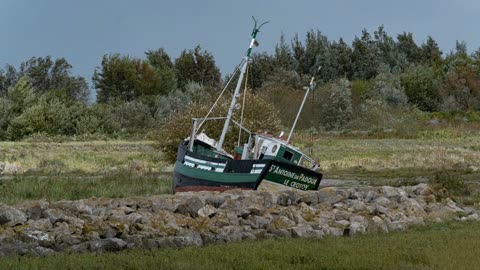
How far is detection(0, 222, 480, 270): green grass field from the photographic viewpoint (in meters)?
11.1

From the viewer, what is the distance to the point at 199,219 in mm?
15648

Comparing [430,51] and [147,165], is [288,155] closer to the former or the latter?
[147,165]

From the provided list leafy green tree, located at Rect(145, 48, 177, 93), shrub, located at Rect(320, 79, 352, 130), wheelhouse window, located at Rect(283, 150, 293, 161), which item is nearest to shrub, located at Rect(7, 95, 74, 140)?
shrub, located at Rect(320, 79, 352, 130)

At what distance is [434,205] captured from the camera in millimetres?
20578

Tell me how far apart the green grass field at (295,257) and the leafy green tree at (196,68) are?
9698 cm

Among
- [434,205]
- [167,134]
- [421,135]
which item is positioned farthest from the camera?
[421,135]

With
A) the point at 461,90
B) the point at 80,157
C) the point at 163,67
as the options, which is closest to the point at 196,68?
the point at 163,67

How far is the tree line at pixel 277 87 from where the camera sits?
7306 cm

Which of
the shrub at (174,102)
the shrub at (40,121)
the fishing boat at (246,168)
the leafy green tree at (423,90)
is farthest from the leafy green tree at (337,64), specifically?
the fishing boat at (246,168)

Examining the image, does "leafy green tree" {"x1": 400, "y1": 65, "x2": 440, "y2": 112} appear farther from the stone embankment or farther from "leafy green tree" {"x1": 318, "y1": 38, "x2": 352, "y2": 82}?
the stone embankment

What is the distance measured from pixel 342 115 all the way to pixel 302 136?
1625 centimetres

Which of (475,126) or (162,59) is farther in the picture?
(162,59)

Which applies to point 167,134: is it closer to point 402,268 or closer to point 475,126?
point 402,268

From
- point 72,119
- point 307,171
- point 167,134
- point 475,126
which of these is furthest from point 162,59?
point 307,171
